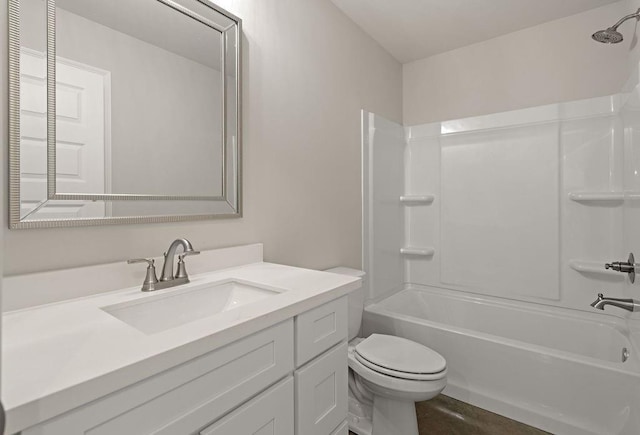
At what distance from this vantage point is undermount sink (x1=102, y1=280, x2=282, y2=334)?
40.3 inches

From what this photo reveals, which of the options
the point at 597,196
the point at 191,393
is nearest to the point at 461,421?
the point at 597,196

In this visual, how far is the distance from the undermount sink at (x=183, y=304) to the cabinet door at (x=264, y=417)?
309 millimetres

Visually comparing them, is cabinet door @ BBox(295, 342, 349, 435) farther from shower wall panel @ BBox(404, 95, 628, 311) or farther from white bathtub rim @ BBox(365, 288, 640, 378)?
shower wall panel @ BBox(404, 95, 628, 311)

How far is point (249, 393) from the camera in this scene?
0.86 metres

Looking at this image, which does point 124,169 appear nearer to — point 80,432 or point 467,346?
point 80,432

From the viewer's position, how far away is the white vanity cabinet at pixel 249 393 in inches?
25.1

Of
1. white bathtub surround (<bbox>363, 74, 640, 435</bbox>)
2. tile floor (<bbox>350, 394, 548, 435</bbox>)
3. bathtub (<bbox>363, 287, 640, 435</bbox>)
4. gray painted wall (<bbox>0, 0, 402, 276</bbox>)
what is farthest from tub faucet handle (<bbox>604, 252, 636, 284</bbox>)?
gray painted wall (<bbox>0, 0, 402, 276</bbox>)

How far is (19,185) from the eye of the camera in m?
0.96

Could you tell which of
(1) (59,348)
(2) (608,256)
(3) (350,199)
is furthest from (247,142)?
(2) (608,256)

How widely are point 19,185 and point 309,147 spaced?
4.31ft

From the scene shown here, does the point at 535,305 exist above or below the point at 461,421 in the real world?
above

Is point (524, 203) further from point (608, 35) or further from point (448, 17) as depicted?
point (448, 17)

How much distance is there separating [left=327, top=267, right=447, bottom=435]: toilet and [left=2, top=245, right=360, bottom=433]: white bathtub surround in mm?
683

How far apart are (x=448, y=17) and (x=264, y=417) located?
2.57m
